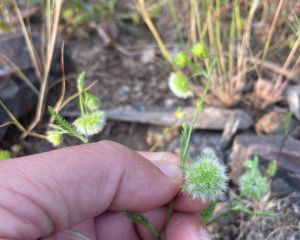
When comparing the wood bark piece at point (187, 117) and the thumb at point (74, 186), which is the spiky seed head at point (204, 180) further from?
the wood bark piece at point (187, 117)

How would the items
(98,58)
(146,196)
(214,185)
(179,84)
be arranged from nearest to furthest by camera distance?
(214,185)
(146,196)
(179,84)
(98,58)

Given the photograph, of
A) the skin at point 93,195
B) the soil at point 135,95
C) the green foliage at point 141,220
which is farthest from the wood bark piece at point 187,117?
the green foliage at point 141,220

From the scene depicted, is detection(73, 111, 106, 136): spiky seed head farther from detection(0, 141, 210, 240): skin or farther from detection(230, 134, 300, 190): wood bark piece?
detection(230, 134, 300, 190): wood bark piece

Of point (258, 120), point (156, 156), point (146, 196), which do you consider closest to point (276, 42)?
point (258, 120)

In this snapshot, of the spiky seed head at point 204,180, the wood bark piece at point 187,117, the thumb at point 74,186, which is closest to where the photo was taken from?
the thumb at point 74,186

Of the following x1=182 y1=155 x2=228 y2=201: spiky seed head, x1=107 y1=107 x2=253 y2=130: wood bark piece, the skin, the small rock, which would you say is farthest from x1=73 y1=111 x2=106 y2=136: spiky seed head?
the small rock

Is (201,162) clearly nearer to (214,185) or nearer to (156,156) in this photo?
(214,185)
